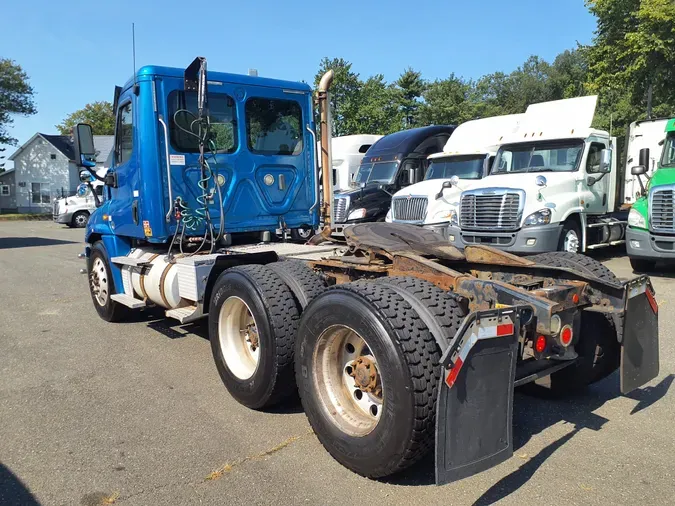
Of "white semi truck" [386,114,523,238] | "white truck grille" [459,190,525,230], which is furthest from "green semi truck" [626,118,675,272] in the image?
"white semi truck" [386,114,523,238]

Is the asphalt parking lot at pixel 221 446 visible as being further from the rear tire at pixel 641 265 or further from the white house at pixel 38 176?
the white house at pixel 38 176

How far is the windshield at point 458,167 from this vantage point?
43.1 ft

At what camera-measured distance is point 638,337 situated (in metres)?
3.62

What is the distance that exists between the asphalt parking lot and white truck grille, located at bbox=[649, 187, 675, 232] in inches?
174

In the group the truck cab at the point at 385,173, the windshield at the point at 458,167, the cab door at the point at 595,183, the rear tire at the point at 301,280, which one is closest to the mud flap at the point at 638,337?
the rear tire at the point at 301,280

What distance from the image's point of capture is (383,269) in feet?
13.4

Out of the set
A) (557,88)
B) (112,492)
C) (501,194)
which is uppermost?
(557,88)

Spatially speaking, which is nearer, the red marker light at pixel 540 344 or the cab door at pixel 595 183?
the red marker light at pixel 540 344

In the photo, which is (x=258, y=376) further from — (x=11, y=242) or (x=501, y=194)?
(x=11, y=242)

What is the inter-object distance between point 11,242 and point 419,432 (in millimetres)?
22637

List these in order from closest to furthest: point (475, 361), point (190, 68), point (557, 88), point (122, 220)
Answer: point (475, 361)
point (190, 68)
point (122, 220)
point (557, 88)

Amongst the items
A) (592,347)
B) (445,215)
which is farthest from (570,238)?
(592,347)

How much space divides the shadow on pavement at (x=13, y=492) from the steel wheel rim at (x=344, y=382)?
5.70 ft

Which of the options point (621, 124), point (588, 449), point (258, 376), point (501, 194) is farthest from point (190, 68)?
point (621, 124)
